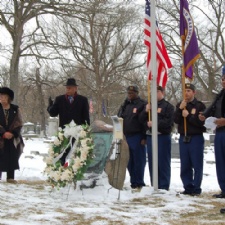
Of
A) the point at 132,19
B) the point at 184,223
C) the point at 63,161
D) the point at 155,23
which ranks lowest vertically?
the point at 184,223

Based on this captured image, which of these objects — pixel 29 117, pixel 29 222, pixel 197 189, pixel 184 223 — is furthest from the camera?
pixel 29 117

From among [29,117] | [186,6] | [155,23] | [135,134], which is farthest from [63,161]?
[29,117]

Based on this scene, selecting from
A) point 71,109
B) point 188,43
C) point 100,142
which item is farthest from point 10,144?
point 188,43

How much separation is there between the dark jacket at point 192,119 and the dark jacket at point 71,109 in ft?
5.30

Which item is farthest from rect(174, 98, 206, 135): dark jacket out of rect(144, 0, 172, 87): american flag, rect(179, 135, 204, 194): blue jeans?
rect(144, 0, 172, 87): american flag

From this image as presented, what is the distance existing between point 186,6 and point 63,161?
10.7 feet

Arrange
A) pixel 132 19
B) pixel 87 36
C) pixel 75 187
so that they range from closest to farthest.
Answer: pixel 75 187 → pixel 132 19 → pixel 87 36

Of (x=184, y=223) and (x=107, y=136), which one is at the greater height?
(x=107, y=136)

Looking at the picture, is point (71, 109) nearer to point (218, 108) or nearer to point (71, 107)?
point (71, 107)

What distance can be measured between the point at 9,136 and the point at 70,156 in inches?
66.6

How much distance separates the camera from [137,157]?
27.2ft

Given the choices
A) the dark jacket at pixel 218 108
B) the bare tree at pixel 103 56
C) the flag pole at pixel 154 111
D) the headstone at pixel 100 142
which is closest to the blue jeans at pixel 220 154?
the dark jacket at pixel 218 108

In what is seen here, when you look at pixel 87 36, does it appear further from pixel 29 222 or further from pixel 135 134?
pixel 29 222

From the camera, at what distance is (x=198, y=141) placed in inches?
288
